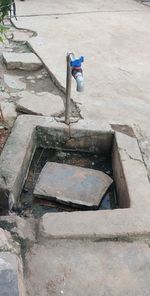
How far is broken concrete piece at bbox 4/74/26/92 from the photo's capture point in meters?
3.74

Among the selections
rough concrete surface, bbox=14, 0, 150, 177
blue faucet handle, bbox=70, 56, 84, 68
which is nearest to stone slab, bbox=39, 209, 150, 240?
rough concrete surface, bbox=14, 0, 150, 177

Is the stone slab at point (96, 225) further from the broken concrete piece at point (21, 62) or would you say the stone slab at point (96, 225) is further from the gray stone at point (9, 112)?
the broken concrete piece at point (21, 62)

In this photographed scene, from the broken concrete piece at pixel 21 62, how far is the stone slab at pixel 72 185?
68.8 inches

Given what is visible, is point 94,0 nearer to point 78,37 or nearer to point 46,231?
point 78,37

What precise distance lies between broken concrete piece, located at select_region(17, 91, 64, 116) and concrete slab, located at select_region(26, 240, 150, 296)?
5.26 feet

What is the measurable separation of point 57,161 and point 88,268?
50.8 inches

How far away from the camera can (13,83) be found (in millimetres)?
3836

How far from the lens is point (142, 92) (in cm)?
383

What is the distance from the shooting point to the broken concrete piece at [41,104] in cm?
331

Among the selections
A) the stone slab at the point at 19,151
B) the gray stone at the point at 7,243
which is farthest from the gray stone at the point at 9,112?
the gray stone at the point at 7,243

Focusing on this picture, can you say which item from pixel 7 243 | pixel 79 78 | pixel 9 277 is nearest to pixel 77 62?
pixel 79 78

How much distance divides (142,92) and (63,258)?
7.93ft

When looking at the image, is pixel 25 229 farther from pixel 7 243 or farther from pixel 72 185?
pixel 72 185

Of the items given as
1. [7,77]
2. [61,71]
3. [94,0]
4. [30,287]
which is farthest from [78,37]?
[30,287]
